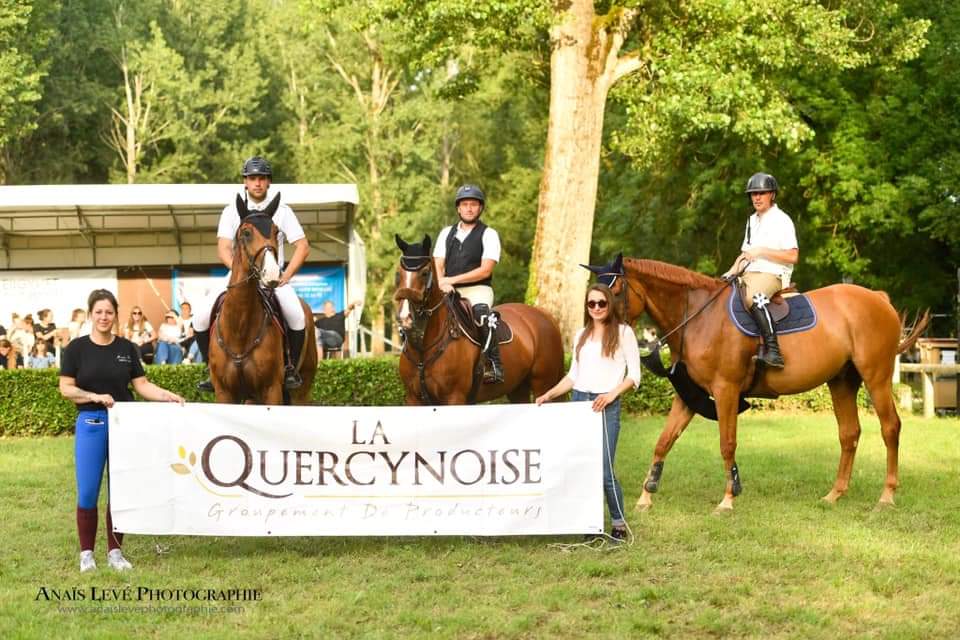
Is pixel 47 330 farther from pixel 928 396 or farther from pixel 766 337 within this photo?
pixel 928 396

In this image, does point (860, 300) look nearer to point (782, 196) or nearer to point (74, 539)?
point (74, 539)

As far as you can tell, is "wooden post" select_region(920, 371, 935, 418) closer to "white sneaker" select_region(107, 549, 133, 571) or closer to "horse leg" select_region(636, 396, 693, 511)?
"horse leg" select_region(636, 396, 693, 511)

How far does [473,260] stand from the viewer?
386 inches

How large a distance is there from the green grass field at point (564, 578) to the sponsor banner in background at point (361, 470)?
281mm

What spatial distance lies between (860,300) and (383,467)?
17.1 ft

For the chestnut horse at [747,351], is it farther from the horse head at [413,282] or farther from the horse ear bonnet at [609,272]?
the horse head at [413,282]

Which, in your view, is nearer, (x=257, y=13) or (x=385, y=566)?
(x=385, y=566)

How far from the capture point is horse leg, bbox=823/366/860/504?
407 inches

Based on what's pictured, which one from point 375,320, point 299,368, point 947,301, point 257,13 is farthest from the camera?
point 257,13

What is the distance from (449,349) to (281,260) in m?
1.62

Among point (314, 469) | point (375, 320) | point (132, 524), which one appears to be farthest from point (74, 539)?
point (375, 320)

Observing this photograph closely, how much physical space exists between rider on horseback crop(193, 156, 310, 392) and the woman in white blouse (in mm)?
2492

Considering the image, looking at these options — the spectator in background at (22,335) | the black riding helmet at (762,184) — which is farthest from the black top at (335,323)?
the black riding helmet at (762,184)

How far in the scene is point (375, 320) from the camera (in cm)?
4738
